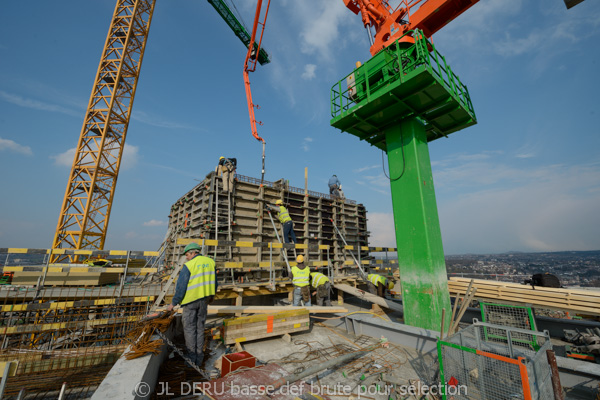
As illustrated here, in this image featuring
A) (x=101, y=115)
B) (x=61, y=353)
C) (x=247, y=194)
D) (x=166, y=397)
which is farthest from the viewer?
(x=101, y=115)

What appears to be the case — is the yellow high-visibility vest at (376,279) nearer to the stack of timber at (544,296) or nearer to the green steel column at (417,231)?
the stack of timber at (544,296)

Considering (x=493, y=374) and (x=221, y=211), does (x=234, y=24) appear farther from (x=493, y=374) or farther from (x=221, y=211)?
(x=493, y=374)

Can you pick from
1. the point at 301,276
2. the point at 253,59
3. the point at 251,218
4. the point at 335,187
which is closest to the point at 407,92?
the point at 301,276

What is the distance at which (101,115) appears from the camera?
20406 millimetres

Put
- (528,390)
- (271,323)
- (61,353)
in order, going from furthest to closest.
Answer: (271,323) < (61,353) < (528,390)

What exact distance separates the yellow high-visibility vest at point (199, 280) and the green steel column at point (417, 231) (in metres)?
5.23

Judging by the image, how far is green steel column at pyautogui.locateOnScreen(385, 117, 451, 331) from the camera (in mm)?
6543

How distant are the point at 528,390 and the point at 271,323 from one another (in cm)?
491

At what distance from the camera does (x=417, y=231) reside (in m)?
6.89

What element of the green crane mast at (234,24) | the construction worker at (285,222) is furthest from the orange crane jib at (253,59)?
the construction worker at (285,222)

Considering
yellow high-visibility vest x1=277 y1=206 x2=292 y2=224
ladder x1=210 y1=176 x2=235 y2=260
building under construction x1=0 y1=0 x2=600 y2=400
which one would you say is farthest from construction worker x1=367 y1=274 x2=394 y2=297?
ladder x1=210 y1=176 x2=235 y2=260

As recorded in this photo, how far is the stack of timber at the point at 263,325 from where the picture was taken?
5.77 m

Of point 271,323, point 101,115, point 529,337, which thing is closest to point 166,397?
point 271,323

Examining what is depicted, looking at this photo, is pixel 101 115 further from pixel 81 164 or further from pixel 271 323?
pixel 271 323
